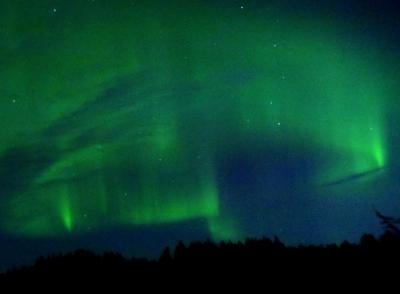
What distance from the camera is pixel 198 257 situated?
35125 millimetres

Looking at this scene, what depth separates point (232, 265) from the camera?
3145 centimetres

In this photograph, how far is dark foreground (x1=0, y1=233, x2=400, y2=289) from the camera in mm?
23250

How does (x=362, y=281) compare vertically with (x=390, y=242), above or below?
below

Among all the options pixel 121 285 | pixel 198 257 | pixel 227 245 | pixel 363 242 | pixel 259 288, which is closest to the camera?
pixel 259 288

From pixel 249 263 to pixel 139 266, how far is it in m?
9.15

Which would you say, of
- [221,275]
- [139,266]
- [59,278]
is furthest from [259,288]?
[59,278]

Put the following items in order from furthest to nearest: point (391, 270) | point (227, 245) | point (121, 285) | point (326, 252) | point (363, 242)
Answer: point (227, 245), point (121, 285), point (326, 252), point (363, 242), point (391, 270)

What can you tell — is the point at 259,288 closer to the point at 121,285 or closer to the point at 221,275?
the point at 221,275

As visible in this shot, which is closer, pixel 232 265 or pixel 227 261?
pixel 232 265

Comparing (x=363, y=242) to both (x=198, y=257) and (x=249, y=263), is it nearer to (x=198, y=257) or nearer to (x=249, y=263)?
(x=249, y=263)

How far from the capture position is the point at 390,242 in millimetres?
21031

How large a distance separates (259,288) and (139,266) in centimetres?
1312

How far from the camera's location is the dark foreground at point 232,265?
23.2 meters

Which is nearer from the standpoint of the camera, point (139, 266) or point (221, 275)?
point (221, 275)
